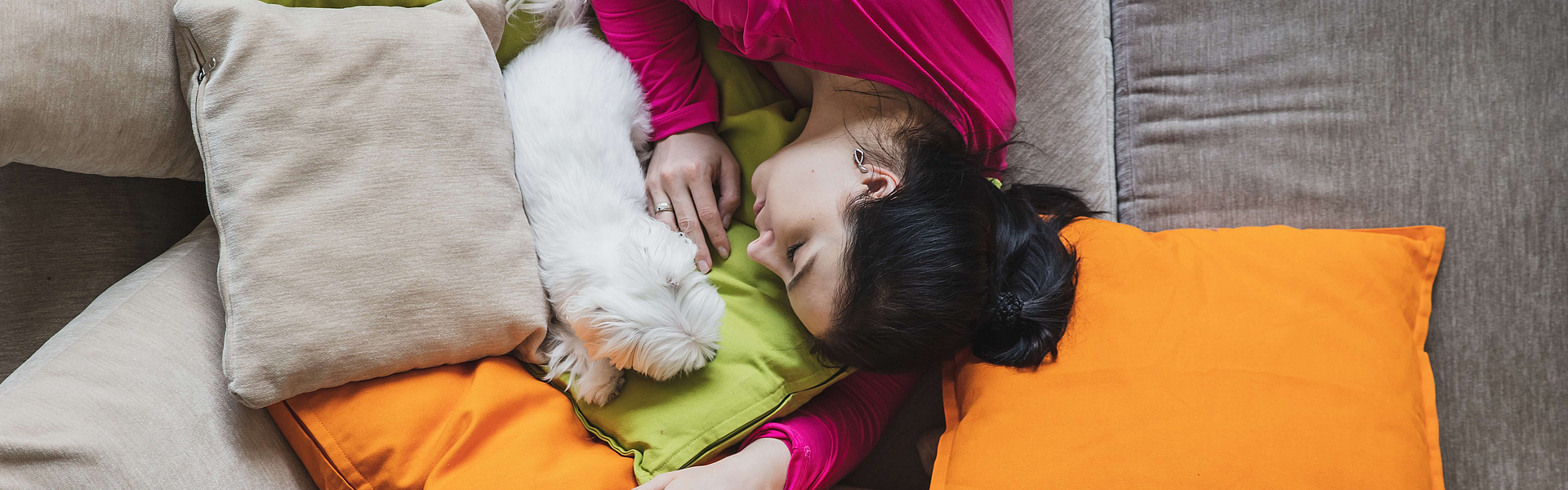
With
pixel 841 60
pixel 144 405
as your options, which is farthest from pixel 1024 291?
pixel 144 405

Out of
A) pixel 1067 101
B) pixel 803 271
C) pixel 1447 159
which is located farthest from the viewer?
pixel 1067 101

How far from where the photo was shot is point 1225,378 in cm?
85

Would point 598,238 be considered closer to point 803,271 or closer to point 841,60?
point 803,271

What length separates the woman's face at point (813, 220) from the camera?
868mm

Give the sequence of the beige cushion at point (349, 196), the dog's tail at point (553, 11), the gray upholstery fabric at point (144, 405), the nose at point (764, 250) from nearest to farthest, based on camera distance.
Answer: the gray upholstery fabric at point (144, 405) < the beige cushion at point (349, 196) < the nose at point (764, 250) < the dog's tail at point (553, 11)

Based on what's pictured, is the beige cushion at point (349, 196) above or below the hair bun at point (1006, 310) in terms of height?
above

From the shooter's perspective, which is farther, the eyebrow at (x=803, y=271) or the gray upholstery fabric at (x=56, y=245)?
the gray upholstery fabric at (x=56, y=245)

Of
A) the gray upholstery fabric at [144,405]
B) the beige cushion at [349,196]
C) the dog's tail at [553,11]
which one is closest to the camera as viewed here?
the gray upholstery fabric at [144,405]

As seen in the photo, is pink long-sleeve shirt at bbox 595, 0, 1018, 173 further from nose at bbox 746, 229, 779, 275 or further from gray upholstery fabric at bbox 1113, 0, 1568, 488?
gray upholstery fabric at bbox 1113, 0, 1568, 488

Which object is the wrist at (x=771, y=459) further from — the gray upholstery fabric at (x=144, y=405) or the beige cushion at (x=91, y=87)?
the beige cushion at (x=91, y=87)

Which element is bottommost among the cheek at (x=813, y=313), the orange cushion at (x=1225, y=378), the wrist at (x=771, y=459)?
the wrist at (x=771, y=459)

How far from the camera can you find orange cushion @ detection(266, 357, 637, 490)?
2.89 ft

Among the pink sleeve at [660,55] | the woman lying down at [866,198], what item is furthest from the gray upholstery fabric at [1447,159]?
the pink sleeve at [660,55]

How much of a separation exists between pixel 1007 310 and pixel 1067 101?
0.43 metres
